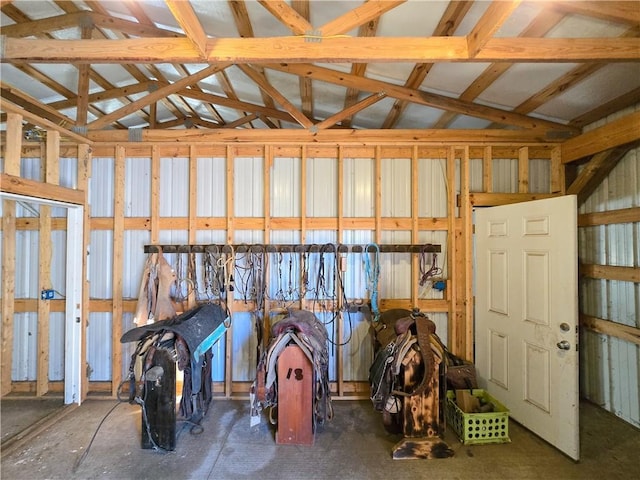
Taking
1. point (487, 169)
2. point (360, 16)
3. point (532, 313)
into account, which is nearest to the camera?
point (360, 16)

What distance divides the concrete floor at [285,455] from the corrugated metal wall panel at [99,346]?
0.54 m

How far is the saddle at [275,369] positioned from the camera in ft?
8.09

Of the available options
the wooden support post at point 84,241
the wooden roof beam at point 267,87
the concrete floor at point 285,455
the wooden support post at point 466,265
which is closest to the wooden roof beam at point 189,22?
the wooden roof beam at point 267,87

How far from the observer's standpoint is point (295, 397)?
250 cm

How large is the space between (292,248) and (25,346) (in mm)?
3339

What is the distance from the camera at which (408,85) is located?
117 inches

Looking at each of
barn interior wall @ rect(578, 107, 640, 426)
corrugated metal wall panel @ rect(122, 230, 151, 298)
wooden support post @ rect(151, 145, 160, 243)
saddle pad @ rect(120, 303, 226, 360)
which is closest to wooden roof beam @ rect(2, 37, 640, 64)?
wooden support post @ rect(151, 145, 160, 243)

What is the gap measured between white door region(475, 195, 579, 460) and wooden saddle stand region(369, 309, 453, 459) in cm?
94

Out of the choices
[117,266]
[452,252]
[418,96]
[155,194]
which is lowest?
[117,266]

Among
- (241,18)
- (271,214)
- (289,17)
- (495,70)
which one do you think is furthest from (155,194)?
(495,70)

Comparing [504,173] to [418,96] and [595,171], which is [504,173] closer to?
[595,171]

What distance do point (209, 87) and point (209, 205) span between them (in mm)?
1614

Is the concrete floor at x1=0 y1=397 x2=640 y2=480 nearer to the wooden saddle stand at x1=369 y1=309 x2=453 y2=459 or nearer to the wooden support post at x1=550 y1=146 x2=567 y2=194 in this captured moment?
the wooden saddle stand at x1=369 y1=309 x2=453 y2=459

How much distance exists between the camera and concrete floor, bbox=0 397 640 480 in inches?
87.4
